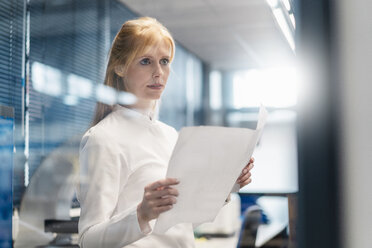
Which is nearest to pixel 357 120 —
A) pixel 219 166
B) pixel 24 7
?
pixel 219 166

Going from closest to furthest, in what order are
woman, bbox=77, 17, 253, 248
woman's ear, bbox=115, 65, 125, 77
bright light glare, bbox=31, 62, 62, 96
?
woman, bbox=77, 17, 253, 248
woman's ear, bbox=115, 65, 125, 77
bright light glare, bbox=31, 62, 62, 96

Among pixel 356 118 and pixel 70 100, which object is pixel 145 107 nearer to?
pixel 356 118

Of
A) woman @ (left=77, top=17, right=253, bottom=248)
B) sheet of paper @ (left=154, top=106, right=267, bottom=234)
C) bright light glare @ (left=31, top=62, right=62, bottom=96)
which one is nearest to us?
sheet of paper @ (left=154, top=106, right=267, bottom=234)

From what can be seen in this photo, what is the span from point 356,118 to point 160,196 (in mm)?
314

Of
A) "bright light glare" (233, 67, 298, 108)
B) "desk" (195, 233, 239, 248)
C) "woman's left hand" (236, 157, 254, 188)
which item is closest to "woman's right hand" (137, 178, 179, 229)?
"woman's left hand" (236, 157, 254, 188)

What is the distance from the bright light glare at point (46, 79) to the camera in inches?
86.5

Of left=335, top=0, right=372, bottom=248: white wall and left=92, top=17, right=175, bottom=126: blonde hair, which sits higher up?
left=92, top=17, right=175, bottom=126: blonde hair

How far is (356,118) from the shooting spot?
491 millimetres

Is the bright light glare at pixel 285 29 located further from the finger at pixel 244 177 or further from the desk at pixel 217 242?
the desk at pixel 217 242

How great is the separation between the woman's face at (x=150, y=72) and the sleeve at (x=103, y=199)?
135 mm

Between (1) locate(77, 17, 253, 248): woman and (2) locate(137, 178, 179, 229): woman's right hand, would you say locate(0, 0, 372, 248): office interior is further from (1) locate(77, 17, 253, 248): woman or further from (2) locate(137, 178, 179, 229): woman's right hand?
(2) locate(137, 178, 179, 229): woman's right hand

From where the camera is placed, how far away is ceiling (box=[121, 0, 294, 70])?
4.21 ft

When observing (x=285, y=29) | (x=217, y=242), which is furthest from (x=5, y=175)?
(x=217, y=242)

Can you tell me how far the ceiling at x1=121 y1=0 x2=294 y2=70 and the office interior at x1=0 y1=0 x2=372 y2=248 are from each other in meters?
0.01
